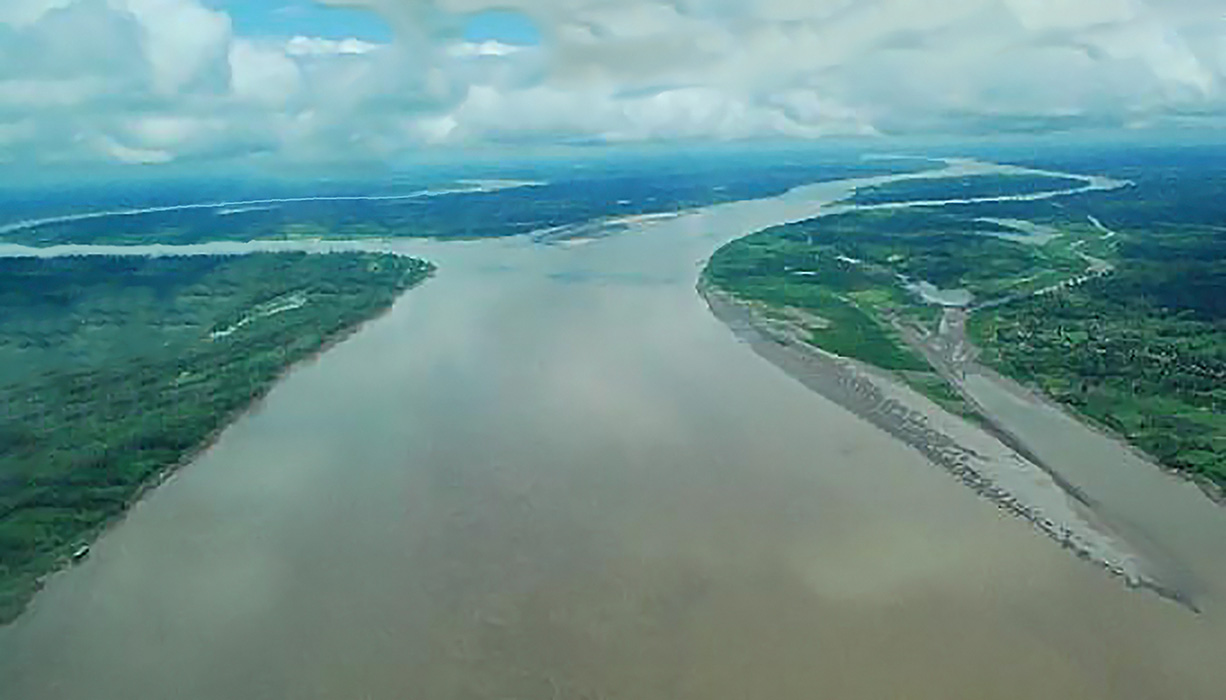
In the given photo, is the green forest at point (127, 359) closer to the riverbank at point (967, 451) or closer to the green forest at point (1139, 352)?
the riverbank at point (967, 451)

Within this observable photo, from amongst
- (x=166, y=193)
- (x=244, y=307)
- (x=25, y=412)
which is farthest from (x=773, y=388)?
(x=166, y=193)

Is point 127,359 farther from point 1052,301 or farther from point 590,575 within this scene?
point 1052,301

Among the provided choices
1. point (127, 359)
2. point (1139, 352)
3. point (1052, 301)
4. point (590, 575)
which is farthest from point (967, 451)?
point (127, 359)

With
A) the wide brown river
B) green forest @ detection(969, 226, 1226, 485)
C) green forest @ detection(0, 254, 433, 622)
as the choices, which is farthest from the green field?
green forest @ detection(0, 254, 433, 622)

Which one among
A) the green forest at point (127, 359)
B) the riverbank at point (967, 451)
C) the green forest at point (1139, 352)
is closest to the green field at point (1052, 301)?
the green forest at point (1139, 352)

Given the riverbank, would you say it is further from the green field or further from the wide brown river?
the green field
